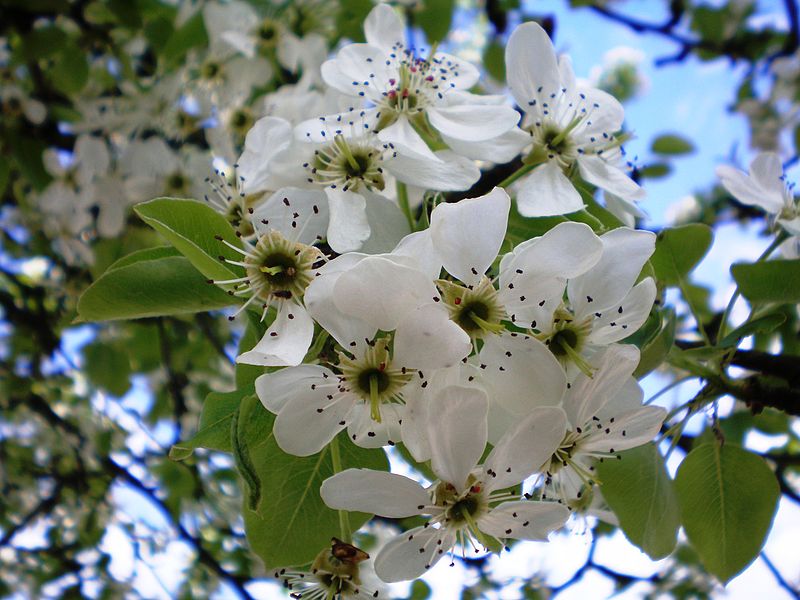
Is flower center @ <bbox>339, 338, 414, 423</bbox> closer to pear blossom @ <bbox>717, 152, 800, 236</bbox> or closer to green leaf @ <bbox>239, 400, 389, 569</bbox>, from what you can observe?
green leaf @ <bbox>239, 400, 389, 569</bbox>

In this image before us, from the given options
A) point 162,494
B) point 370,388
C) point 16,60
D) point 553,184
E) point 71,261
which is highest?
point 16,60

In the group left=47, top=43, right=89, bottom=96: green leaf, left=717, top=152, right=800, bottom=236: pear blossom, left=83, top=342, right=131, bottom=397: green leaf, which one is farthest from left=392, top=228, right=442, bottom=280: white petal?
left=83, top=342, right=131, bottom=397: green leaf

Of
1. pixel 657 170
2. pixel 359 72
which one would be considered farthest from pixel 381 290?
pixel 657 170

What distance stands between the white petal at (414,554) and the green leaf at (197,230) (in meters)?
0.39

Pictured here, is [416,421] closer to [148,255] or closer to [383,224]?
[383,224]

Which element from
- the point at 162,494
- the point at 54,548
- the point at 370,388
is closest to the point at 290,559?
the point at 370,388

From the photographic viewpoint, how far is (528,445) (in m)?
0.79

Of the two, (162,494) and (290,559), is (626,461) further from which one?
(162,494)

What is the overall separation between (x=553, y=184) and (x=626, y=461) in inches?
15.8

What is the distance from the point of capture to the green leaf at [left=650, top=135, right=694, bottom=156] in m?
1.84

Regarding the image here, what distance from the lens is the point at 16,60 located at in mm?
2066

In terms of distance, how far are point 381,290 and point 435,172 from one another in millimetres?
259

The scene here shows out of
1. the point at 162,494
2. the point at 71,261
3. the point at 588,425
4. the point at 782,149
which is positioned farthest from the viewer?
the point at 782,149

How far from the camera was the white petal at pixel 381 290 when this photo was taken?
731 millimetres
